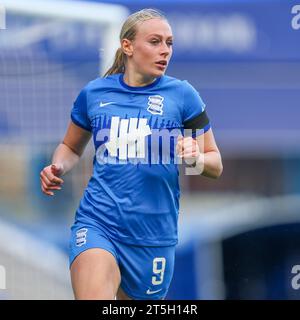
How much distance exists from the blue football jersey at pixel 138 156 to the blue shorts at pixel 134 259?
34 millimetres

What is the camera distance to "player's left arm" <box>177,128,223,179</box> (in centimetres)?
344

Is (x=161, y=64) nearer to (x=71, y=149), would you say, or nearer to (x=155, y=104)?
(x=155, y=104)

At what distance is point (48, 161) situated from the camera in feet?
16.3

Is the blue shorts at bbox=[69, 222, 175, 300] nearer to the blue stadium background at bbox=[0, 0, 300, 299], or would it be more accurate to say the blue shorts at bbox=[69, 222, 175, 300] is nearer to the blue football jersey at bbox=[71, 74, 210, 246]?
the blue football jersey at bbox=[71, 74, 210, 246]

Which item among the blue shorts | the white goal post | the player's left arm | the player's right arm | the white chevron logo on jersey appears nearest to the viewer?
the player's left arm

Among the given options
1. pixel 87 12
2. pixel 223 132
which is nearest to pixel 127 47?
pixel 87 12

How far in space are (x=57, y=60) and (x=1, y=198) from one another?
2.82 feet

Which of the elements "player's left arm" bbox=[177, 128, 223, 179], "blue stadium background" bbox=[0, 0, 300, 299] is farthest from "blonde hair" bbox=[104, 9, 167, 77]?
"blue stadium background" bbox=[0, 0, 300, 299]

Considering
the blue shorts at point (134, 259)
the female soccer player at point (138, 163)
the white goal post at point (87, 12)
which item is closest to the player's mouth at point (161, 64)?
the female soccer player at point (138, 163)

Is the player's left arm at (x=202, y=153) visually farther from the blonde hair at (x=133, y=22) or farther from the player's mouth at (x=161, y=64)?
the blonde hair at (x=133, y=22)

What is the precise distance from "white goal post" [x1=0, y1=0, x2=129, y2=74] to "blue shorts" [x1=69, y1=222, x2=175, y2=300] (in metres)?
1.41
